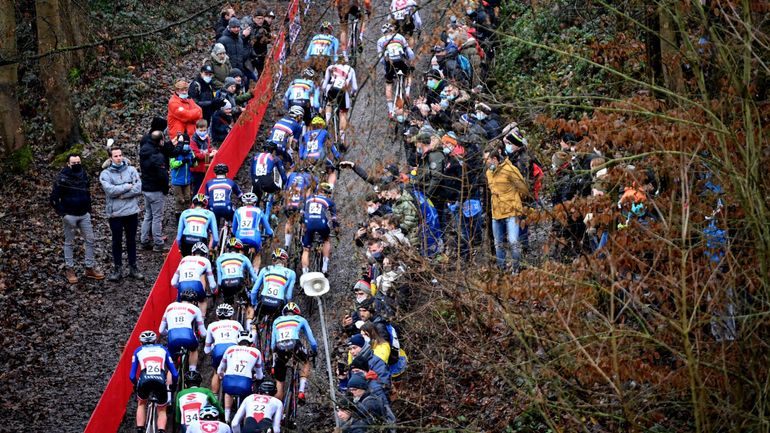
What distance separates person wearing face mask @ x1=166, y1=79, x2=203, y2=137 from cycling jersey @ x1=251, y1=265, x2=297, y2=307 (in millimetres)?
4771

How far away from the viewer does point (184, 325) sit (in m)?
15.4

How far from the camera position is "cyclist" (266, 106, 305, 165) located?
63.2ft

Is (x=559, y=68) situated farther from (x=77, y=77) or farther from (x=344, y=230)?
(x=77, y=77)

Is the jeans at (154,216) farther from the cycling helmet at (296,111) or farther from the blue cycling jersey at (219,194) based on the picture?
the cycling helmet at (296,111)

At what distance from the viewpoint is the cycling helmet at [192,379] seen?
1475cm

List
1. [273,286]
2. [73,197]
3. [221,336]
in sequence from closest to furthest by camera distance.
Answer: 1. [221,336]
2. [273,286]
3. [73,197]

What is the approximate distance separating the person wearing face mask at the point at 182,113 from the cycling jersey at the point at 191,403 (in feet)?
22.8

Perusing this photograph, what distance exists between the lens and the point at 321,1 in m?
29.3

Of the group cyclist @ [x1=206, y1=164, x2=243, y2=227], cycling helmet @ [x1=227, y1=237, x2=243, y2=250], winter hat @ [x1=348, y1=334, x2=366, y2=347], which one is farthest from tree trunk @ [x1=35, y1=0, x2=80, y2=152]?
winter hat @ [x1=348, y1=334, x2=366, y2=347]

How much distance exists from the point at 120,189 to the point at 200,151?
243 centimetres

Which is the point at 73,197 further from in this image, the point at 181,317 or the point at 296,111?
the point at 296,111

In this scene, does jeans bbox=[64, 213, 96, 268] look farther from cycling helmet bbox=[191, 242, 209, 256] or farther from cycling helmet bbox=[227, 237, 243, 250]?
cycling helmet bbox=[227, 237, 243, 250]

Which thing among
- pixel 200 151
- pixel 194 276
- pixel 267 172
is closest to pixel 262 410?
pixel 194 276

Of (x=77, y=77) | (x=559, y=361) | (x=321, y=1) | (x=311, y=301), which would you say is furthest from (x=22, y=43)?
(x=559, y=361)
